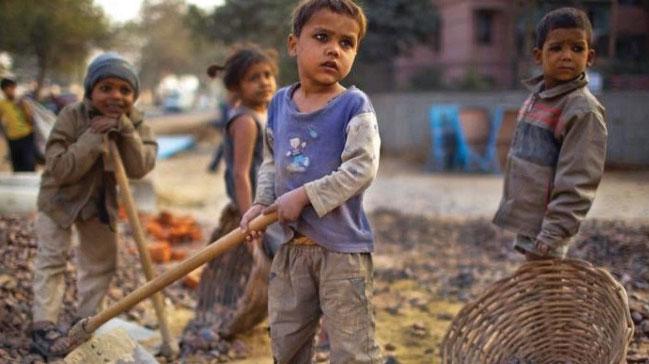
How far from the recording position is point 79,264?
12.4 feet

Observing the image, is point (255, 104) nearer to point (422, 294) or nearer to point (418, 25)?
point (422, 294)

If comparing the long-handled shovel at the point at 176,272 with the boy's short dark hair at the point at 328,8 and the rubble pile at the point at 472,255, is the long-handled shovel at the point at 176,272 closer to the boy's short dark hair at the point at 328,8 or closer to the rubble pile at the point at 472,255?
the boy's short dark hair at the point at 328,8

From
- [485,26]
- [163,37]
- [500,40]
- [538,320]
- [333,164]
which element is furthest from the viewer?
[163,37]

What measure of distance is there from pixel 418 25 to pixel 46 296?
51.2 feet

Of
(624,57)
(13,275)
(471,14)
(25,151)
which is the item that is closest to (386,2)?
(471,14)

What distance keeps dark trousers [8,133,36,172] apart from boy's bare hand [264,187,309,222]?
7467mm

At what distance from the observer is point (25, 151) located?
8844mm

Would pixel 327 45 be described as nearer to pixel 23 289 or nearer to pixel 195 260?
pixel 195 260

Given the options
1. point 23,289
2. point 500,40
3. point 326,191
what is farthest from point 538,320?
point 500,40

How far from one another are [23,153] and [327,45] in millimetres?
7602

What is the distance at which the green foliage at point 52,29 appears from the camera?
2273 centimetres

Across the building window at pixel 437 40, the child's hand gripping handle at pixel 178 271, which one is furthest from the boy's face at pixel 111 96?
the building window at pixel 437 40

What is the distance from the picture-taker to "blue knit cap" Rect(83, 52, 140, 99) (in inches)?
134

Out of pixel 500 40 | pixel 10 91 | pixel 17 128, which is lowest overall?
pixel 17 128
